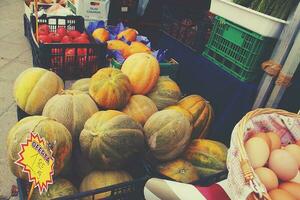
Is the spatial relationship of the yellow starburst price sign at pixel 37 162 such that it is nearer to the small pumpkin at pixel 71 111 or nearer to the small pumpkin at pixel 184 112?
the small pumpkin at pixel 71 111

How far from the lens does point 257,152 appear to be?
117 cm

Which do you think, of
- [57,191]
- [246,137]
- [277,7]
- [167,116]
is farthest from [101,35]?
[246,137]

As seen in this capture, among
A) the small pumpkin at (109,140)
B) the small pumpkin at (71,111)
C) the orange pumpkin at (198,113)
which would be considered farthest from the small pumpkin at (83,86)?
the orange pumpkin at (198,113)

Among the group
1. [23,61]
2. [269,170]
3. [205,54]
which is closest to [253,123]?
[269,170]

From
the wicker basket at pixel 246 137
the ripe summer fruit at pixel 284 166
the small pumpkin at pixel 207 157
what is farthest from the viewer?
the small pumpkin at pixel 207 157

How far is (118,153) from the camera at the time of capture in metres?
1.67

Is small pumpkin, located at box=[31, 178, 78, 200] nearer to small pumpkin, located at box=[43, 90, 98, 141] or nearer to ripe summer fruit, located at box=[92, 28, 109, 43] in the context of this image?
small pumpkin, located at box=[43, 90, 98, 141]

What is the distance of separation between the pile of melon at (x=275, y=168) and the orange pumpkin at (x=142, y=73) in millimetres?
1109

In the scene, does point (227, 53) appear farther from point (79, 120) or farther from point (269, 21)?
point (79, 120)

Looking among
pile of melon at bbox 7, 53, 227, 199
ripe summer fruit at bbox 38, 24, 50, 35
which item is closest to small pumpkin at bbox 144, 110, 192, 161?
pile of melon at bbox 7, 53, 227, 199

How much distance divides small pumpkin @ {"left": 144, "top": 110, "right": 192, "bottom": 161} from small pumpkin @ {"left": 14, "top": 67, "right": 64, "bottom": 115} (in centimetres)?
70

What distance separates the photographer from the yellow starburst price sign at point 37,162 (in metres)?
1.33

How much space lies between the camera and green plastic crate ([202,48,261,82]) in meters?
2.33

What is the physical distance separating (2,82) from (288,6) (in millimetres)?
3185
